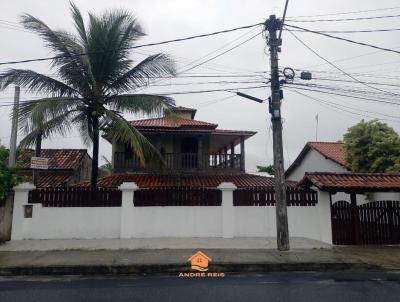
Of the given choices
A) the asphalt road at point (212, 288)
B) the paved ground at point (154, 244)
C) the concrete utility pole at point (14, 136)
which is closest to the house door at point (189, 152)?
the paved ground at point (154, 244)

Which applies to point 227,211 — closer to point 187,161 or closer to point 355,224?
point 355,224

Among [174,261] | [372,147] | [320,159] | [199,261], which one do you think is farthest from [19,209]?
[320,159]

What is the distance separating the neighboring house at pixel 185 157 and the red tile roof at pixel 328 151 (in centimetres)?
428

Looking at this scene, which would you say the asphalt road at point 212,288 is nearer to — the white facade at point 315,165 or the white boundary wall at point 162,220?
the white boundary wall at point 162,220

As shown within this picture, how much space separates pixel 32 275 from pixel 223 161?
41.0 ft

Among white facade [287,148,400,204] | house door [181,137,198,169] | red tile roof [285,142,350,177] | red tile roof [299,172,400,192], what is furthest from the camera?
red tile roof [285,142,350,177]

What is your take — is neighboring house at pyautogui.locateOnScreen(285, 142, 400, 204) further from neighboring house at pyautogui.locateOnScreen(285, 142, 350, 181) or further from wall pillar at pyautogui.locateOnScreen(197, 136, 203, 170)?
wall pillar at pyautogui.locateOnScreen(197, 136, 203, 170)

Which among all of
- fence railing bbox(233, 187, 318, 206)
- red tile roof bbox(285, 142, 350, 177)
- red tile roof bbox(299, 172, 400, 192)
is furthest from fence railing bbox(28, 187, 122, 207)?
red tile roof bbox(285, 142, 350, 177)

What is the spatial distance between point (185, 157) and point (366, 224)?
9.93m

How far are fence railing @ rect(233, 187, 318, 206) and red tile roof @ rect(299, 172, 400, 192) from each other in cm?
41

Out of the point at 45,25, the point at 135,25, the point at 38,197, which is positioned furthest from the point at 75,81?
the point at 38,197

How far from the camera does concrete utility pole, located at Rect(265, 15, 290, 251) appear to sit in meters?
9.23

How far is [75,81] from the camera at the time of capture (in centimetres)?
1223

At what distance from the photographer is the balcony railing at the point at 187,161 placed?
17750 mm
